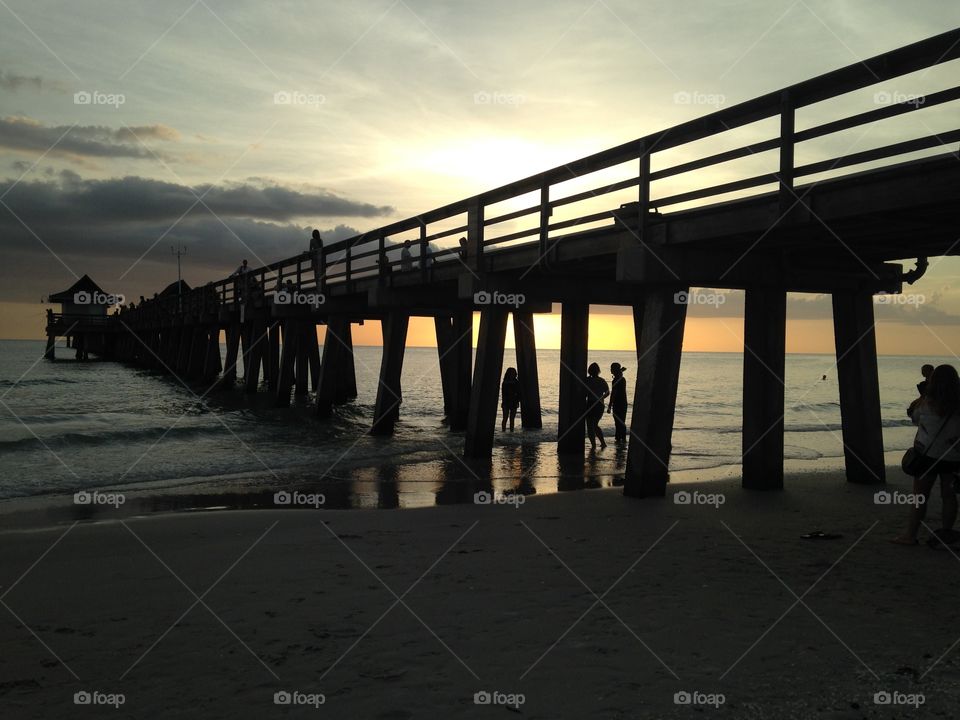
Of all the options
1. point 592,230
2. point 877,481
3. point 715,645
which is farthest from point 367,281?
point 715,645

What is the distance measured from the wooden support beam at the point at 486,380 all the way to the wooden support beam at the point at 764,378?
4648 mm

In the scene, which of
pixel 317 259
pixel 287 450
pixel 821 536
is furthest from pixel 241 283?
pixel 821 536

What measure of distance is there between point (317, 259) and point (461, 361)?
19.0 feet

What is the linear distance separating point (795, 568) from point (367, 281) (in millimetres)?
14535

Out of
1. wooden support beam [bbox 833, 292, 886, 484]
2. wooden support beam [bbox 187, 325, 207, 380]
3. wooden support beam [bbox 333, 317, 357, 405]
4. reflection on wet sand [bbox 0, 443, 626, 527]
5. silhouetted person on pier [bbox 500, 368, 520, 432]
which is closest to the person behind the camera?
reflection on wet sand [bbox 0, 443, 626, 527]

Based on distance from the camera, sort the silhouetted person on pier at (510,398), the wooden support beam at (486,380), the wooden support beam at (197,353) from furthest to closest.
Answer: the wooden support beam at (197,353), the silhouetted person on pier at (510,398), the wooden support beam at (486,380)

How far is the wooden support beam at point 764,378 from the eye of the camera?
981cm

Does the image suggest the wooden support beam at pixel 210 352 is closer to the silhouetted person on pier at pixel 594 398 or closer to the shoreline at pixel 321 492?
the silhouetted person on pier at pixel 594 398

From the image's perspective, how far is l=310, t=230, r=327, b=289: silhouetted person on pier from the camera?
22109 mm

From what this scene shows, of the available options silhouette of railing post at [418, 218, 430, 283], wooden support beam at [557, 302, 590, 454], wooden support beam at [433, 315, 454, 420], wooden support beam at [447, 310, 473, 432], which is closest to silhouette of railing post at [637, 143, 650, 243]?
wooden support beam at [557, 302, 590, 454]

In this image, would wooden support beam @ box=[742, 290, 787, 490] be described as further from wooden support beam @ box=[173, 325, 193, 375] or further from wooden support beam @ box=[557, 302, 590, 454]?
wooden support beam @ box=[173, 325, 193, 375]

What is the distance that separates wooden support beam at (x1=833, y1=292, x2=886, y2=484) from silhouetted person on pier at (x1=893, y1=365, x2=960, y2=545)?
3.77m

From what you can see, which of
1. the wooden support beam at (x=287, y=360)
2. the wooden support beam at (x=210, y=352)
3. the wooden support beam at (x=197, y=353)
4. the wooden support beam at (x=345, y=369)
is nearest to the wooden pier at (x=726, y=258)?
the wooden support beam at (x=345, y=369)

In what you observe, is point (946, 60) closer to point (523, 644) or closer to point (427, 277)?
point (523, 644)
